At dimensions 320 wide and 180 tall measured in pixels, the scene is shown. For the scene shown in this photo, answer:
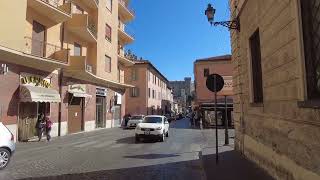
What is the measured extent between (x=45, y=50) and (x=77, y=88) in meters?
6.11

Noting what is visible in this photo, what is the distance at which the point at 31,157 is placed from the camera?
13.8 meters

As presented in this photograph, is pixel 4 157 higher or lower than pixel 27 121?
lower

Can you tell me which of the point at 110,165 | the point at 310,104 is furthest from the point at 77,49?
the point at 310,104

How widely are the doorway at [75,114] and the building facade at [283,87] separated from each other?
18.6m

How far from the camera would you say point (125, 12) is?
44.1 meters

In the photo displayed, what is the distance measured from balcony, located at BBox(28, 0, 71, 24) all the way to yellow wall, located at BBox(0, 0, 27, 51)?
194cm

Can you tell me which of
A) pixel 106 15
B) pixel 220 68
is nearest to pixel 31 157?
pixel 106 15

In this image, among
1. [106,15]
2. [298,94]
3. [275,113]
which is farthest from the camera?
[106,15]

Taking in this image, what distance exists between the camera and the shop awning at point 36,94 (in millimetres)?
20391

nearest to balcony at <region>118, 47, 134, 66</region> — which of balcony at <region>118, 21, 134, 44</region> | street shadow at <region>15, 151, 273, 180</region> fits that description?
balcony at <region>118, 21, 134, 44</region>

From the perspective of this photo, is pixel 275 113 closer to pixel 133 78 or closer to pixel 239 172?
pixel 239 172

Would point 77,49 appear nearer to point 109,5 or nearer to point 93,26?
point 93,26

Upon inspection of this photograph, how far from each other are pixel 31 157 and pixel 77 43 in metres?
17.1

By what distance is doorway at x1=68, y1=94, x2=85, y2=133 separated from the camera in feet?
92.3
